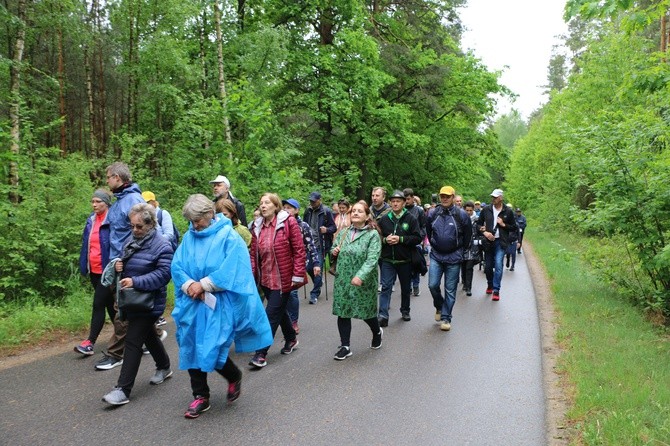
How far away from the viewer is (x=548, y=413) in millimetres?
4332

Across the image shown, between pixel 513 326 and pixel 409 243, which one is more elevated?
pixel 409 243

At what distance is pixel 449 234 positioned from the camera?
722cm

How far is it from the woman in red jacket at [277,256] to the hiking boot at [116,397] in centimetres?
165

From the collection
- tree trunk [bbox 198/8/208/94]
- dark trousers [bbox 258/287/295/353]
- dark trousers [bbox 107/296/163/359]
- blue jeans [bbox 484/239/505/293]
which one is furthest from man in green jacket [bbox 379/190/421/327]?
tree trunk [bbox 198/8/208/94]

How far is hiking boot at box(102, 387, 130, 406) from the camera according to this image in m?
4.23

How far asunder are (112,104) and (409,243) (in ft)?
74.5

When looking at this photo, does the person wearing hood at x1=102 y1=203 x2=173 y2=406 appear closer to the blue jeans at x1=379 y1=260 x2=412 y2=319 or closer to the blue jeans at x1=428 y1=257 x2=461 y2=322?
the blue jeans at x1=379 y1=260 x2=412 y2=319

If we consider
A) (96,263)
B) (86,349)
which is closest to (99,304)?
(96,263)

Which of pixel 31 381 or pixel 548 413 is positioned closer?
pixel 548 413

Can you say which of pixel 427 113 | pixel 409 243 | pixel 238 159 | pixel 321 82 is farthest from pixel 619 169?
pixel 427 113

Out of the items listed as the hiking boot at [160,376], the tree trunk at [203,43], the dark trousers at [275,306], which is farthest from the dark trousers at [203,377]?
the tree trunk at [203,43]

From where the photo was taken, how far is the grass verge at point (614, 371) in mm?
3756

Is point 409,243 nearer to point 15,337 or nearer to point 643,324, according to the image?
point 643,324

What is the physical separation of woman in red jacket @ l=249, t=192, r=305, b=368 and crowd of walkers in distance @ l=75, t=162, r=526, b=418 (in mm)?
13
